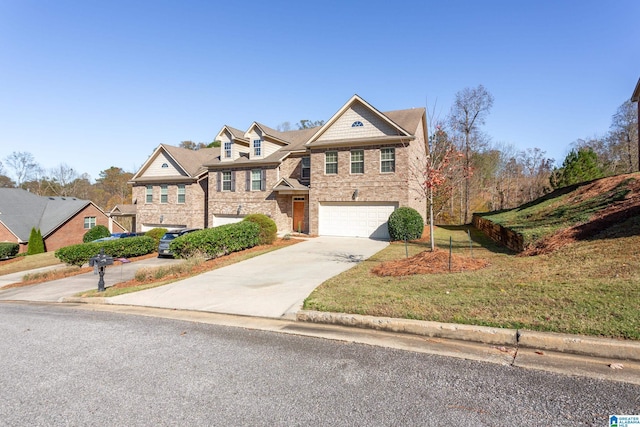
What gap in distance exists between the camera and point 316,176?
20953mm

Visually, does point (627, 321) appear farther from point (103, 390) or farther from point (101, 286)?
point (101, 286)

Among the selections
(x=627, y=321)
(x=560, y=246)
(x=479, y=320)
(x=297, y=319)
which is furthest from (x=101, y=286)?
(x=560, y=246)

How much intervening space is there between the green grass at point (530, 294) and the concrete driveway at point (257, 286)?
0.86 m

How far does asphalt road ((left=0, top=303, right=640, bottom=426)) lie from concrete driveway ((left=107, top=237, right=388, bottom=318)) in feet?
6.38

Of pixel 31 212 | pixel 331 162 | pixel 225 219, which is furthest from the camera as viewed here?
pixel 31 212

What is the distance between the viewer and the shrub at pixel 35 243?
98.8 ft

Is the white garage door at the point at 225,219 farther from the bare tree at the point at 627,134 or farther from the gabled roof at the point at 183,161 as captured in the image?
the bare tree at the point at 627,134

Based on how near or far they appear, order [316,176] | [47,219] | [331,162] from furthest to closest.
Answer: [47,219]
[316,176]
[331,162]

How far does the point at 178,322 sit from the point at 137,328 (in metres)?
0.69

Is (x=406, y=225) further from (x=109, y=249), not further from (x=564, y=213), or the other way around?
(x=109, y=249)

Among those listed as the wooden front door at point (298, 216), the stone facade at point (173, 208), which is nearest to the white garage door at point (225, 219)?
the stone facade at point (173, 208)

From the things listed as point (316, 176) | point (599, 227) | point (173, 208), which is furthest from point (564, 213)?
point (173, 208)

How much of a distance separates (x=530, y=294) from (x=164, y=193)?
2791cm

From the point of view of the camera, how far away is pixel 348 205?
2019 cm
